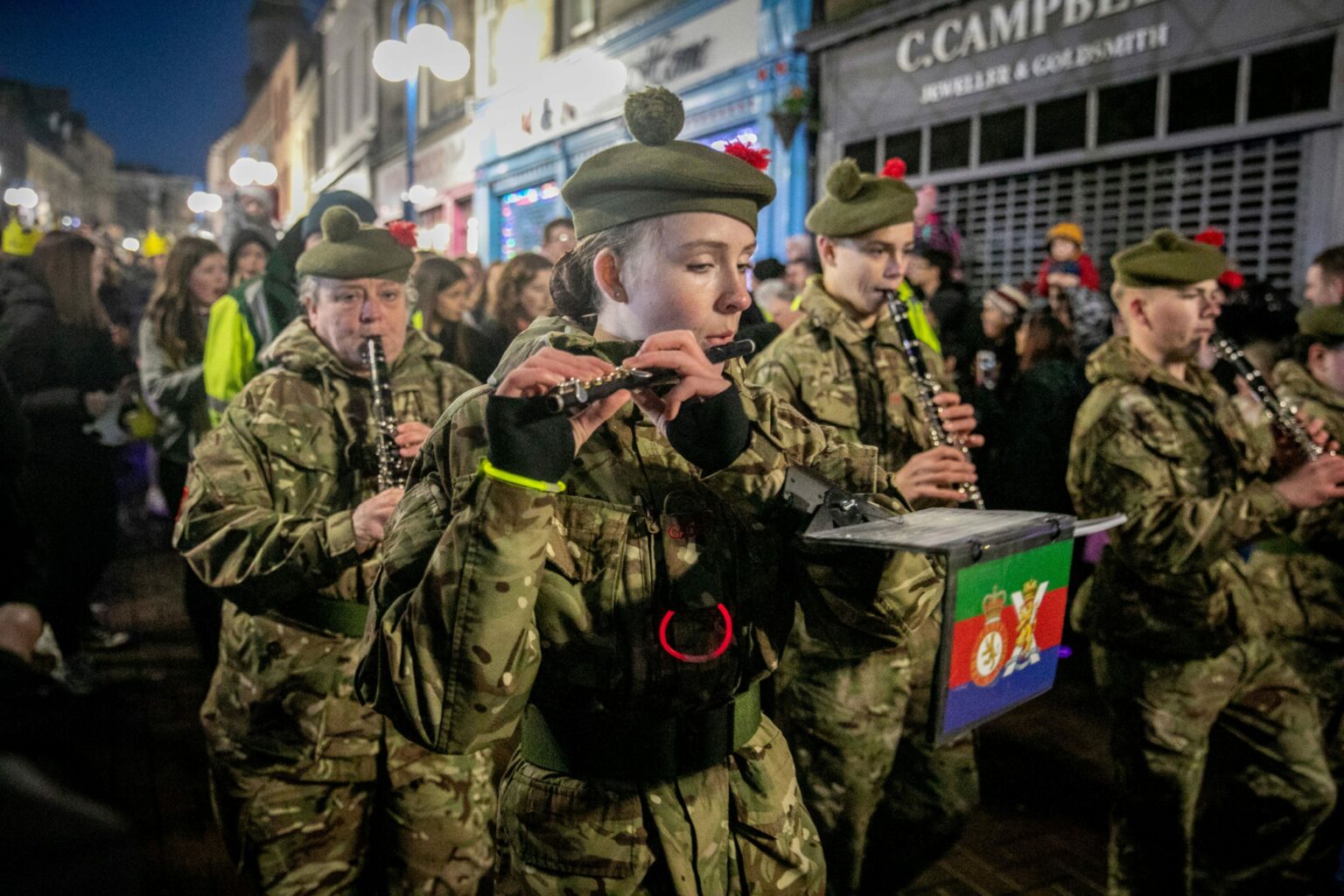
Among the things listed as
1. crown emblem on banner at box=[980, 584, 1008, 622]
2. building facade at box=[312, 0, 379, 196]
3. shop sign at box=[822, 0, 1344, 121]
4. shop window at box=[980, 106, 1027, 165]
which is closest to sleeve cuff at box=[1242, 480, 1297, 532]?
crown emblem on banner at box=[980, 584, 1008, 622]

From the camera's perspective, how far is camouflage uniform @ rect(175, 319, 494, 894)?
276cm

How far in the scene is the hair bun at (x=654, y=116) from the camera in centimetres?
181

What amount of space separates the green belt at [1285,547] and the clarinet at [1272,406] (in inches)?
19.6

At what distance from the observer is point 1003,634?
1.62 m

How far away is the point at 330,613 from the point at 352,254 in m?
1.01

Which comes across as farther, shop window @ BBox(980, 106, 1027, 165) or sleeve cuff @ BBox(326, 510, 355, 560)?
shop window @ BBox(980, 106, 1027, 165)

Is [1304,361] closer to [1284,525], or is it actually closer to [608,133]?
[1284,525]

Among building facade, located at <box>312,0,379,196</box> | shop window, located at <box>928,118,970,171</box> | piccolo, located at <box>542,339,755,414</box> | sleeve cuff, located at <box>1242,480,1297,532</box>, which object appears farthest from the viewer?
building facade, located at <box>312,0,379,196</box>

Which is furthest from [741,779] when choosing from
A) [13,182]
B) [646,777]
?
[13,182]

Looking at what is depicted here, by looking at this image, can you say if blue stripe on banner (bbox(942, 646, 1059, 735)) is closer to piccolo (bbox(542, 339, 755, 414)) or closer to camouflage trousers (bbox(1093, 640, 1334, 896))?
piccolo (bbox(542, 339, 755, 414))

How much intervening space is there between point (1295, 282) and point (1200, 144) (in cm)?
127

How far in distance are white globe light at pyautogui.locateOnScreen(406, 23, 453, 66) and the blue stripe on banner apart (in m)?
11.6

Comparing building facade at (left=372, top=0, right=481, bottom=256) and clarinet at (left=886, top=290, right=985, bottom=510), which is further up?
building facade at (left=372, top=0, right=481, bottom=256)

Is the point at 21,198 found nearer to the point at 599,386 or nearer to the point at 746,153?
the point at 746,153
